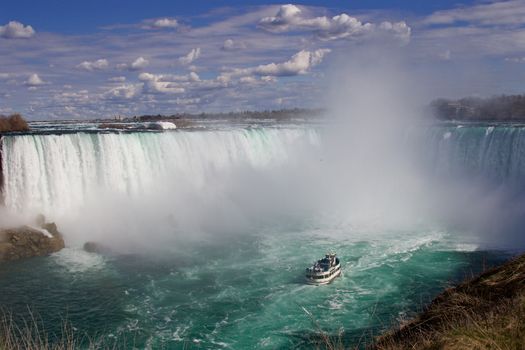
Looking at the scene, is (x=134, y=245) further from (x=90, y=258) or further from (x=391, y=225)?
(x=391, y=225)

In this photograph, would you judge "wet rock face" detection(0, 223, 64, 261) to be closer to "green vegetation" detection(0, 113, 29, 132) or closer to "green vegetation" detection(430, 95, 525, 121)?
"green vegetation" detection(0, 113, 29, 132)

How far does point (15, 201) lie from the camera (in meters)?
20.8

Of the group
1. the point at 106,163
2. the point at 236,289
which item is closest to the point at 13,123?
the point at 106,163

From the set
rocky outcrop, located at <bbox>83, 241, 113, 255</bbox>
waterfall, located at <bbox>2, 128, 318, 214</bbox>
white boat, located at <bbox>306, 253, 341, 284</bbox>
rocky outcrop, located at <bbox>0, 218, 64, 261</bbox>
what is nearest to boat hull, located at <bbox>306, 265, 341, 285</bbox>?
white boat, located at <bbox>306, 253, 341, 284</bbox>

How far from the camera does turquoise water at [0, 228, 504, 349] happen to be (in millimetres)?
11641

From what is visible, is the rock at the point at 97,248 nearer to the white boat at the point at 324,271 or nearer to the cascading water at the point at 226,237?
the cascading water at the point at 226,237

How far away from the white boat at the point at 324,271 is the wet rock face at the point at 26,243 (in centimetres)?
1005

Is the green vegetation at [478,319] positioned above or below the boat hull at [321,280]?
above

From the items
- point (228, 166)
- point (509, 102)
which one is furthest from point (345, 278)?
point (509, 102)

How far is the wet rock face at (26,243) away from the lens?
17.8 meters

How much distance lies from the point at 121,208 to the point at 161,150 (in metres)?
4.16

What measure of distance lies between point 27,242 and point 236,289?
28.7 feet

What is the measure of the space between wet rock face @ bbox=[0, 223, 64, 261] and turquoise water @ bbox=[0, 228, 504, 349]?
Answer: 26.9 inches

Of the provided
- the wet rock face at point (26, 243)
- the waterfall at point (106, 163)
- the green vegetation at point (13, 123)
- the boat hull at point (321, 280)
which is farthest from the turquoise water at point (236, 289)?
the green vegetation at point (13, 123)
